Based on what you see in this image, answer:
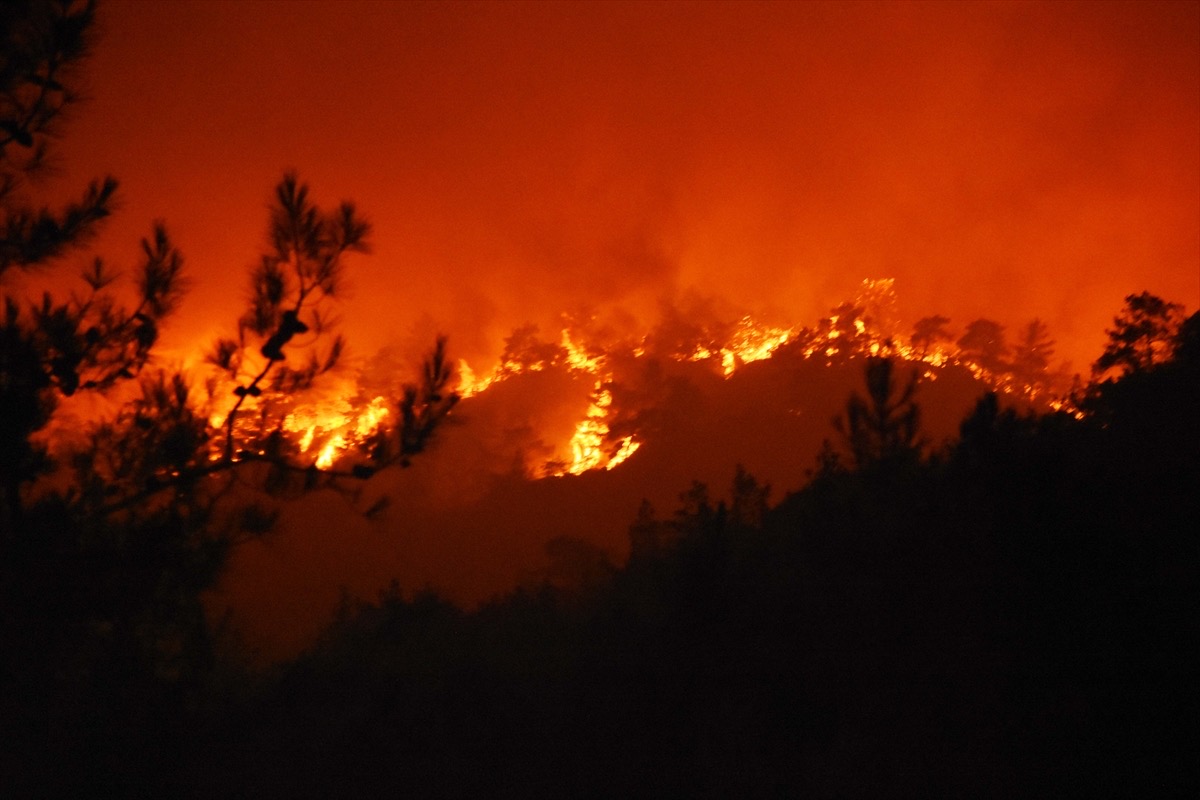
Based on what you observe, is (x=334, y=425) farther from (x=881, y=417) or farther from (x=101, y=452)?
(x=881, y=417)

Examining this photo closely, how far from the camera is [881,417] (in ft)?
55.9

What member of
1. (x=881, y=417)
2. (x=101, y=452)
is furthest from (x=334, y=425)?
(x=881, y=417)

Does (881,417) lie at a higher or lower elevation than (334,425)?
higher

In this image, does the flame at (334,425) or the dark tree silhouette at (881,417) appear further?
the dark tree silhouette at (881,417)

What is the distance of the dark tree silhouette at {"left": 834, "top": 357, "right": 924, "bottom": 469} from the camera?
16.8 metres

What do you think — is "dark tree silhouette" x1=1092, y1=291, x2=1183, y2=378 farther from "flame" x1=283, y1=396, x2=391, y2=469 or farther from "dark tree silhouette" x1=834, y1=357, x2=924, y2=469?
"flame" x1=283, y1=396, x2=391, y2=469

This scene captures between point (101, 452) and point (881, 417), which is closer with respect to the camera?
point (101, 452)

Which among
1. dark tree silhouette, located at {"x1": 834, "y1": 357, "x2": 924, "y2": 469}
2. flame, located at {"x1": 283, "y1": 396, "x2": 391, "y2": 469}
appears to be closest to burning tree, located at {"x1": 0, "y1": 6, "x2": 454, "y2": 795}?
flame, located at {"x1": 283, "y1": 396, "x2": 391, "y2": 469}

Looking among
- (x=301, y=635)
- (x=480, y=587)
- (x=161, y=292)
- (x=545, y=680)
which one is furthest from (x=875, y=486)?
(x=480, y=587)

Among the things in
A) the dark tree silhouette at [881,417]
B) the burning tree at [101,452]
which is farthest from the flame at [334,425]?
the dark tree silhouette at [881,417]

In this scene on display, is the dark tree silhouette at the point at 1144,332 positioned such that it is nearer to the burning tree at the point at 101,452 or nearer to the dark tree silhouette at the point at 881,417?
the dark tree silhouette at the point at 881,417

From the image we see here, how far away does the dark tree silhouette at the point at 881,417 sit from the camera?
16.8 metres

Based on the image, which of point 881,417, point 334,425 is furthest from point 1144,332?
point 334,425

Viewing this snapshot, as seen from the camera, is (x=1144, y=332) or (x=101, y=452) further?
(x=1144, y=332)
